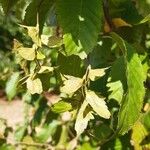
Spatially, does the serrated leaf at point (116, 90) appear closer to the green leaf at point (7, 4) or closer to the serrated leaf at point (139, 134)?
the serrated leaf at point (139, 134)

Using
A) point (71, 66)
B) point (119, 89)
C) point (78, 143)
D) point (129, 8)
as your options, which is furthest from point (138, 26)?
point (78, 143)

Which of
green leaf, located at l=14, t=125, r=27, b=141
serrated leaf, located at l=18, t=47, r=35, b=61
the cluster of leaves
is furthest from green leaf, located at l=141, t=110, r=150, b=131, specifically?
green leaf, located at l=14, t=125, r=27, b=141

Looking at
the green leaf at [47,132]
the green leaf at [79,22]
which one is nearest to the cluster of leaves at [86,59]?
the green leaf at [79,22]

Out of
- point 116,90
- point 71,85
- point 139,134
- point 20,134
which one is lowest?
point 20,134

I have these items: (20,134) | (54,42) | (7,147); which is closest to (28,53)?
(54,42)

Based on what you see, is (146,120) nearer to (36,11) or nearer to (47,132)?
(36,11)

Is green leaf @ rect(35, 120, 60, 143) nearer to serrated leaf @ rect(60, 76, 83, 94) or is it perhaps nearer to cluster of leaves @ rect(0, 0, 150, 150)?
cluster of leaves @ rect(0, 0, 150, 150)
